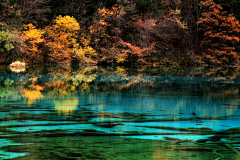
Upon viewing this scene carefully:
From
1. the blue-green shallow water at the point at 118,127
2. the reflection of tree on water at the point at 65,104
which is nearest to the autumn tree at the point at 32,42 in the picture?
the reflection of tree on water at the point at 65,104

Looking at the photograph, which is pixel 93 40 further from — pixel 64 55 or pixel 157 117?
pixel 157 117

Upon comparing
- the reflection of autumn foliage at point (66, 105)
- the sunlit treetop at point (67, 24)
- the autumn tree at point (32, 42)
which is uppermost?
the sunlit treetop at point (67, 24)

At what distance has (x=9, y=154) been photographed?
580cm

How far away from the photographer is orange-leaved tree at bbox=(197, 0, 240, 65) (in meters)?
40.6

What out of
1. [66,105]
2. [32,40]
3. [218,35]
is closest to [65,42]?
[32,40]

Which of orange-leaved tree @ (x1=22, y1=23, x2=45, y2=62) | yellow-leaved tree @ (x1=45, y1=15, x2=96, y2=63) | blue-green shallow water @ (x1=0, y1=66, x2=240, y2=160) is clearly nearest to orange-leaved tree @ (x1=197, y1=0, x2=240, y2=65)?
yellow-leaved tree @ (x1=45, y1=15, x2=96, y2=63)

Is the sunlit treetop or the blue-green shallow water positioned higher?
the sunlit treetop

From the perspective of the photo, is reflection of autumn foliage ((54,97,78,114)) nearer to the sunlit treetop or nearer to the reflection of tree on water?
the reflection of tree on water

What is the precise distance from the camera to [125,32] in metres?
43.8

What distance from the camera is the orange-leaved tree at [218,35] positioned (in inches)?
1598

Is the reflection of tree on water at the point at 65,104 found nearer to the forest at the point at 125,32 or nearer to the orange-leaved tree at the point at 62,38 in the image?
the forest at the point at 125,32

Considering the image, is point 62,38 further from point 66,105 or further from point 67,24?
point 66,105

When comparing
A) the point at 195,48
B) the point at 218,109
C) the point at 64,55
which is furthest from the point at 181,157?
the point at 195,48

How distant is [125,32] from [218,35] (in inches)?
370
